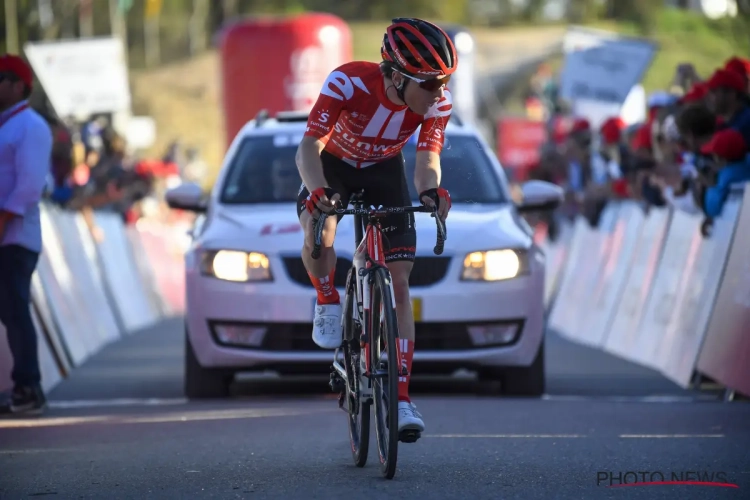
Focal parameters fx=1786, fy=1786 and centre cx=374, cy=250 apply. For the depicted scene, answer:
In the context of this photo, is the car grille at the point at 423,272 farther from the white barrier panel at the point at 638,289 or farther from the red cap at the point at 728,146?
the white barrier panel at the point at 638,289

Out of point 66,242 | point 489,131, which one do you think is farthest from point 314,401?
point 489,131

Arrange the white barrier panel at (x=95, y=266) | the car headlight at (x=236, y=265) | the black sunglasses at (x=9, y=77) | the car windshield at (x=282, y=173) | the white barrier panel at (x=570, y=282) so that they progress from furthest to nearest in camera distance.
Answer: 1. the white barrier panel at (x=570, y=282)
2. the white barrier panel at (x=95, y=266)
3. the car windshield at (x=282, y=173)
4. the black sunglasses at (x=9, y=77)
5. the car headlight at (x=236, y=265)

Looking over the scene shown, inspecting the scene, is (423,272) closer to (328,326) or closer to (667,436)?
(667,436)

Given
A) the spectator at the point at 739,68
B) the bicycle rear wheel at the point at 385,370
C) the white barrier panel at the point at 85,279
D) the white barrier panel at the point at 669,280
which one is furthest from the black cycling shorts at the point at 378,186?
the white barrier panel at the point at 85,279

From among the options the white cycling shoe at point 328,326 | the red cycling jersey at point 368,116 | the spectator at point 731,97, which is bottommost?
the white cycling shoe at point 328,326

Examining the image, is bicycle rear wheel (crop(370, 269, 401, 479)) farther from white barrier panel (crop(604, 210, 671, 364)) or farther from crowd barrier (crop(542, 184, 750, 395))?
white barrier panel (crop(604, 210, 671, 364))

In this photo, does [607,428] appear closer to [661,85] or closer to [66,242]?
[66,242]

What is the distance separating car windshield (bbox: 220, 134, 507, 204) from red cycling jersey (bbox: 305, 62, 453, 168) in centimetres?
366

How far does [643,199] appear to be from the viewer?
16.5 meters

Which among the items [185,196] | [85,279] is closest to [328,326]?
[185,196]

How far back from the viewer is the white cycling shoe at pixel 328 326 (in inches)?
323

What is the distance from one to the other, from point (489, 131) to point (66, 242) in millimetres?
54106

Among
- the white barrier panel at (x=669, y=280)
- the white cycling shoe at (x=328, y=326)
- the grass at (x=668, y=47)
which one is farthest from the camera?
the grass at (x=668, y=47)
